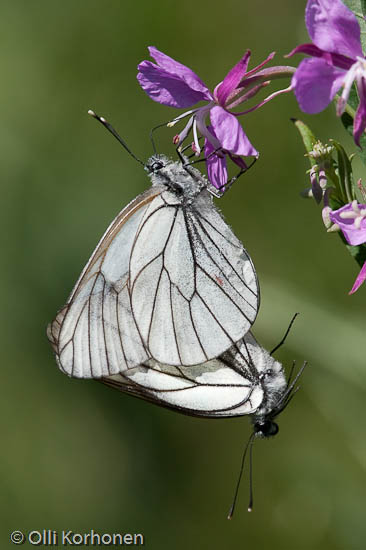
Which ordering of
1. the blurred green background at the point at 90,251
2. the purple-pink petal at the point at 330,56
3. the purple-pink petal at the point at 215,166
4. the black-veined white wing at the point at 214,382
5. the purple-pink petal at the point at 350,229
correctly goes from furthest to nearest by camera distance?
1. the blurred green background at the point at 90,251
2. the black-veined white wing at the point at 214,382
3. the purple-pink petal at the point at 215,166
4. the purple-pink petal at the point at 350,229
5. the purple-pink petal at the point at 330,56

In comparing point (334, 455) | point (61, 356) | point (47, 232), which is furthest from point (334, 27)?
point (47, 232)

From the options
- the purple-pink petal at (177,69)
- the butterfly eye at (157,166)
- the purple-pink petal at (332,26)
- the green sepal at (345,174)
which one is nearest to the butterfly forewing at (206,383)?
the butterfly eye at (157,166)

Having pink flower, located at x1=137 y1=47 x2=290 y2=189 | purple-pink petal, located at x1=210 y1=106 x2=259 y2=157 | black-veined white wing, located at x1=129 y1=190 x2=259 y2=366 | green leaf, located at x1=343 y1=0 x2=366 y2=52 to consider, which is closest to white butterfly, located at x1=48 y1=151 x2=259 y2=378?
black-veined white wing, located at x1=129 y1=190 x2=259 y2=366

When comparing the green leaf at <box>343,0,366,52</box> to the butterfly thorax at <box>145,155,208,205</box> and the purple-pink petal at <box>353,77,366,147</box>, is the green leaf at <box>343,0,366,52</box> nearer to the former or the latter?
the purple-pink petal at <box>353,77,366,147</box>

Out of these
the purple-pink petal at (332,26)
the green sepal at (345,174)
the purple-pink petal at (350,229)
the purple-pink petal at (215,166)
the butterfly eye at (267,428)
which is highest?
the purple-pink petal at (332,26)

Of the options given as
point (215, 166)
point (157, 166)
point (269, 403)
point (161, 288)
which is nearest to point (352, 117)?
point (215, 166)

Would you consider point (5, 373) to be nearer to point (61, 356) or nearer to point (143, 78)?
point (61, 356)

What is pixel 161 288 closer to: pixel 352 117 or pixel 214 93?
pixel 214 93

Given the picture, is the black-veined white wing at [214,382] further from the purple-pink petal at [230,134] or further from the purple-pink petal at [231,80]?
the purple-pink petal at [231,80]
